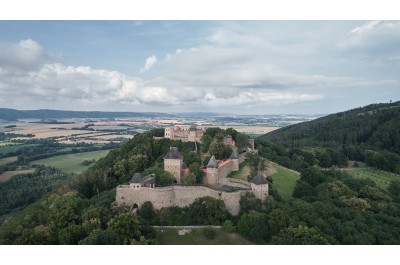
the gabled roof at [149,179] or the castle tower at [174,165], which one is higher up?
the castle tower at [174,165]

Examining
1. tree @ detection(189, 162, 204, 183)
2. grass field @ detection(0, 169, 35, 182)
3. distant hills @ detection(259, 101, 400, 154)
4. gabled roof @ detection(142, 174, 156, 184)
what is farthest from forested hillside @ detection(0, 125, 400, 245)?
distant hills @ detection(259, 101, 400, 154)

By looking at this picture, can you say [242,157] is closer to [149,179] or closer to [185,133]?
[185,133]

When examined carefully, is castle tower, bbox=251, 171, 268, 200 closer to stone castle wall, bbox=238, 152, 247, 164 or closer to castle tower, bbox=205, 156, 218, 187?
castle tower, bbox=205, 156, 218, 187

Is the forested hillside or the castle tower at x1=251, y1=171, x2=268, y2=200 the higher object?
the castle tower at x1=251, y1=171, x2=268, y2=200

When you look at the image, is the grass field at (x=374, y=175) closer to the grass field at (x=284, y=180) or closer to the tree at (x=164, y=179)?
the grass field at (x=284, y=180)

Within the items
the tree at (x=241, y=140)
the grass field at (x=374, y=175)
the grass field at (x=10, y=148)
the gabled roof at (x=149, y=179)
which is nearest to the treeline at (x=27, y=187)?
the grass field at (x=10, y=148)

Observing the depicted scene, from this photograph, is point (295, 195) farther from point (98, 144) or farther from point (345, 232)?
point (98, 144)
